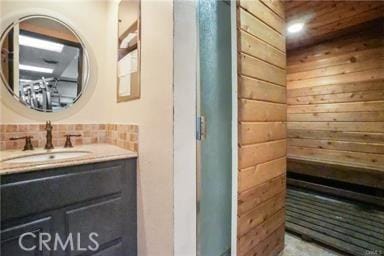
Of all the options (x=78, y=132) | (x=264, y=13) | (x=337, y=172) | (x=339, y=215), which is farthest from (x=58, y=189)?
(x=337, y=172)

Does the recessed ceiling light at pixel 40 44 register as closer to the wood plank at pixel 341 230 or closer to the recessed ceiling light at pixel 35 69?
the recessed ceiling light at pixel 35 69

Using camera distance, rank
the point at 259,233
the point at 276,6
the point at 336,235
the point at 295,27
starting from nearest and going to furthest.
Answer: the point at 259,233 < the point at 276,6 < the point at 336,235 < the point at 295,27

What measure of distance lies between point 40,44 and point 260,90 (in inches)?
56.3

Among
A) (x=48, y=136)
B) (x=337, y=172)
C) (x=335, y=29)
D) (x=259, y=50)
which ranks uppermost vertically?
(x=335, y=29)

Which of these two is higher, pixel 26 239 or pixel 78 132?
pixel 78 132

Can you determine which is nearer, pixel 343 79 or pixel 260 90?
pixel 260 90

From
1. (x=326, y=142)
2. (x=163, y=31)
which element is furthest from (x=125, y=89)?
(x=326, y=142)

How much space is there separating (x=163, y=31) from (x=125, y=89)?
1.75 ft

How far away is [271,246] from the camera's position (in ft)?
5.20

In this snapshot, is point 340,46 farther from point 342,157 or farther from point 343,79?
point 342,157

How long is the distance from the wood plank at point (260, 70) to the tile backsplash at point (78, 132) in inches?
27.4

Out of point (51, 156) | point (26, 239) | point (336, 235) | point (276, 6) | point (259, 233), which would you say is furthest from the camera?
point (336, 235)

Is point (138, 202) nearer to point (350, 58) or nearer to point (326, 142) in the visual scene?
point (326, 142)

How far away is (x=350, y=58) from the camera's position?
9.42ft
